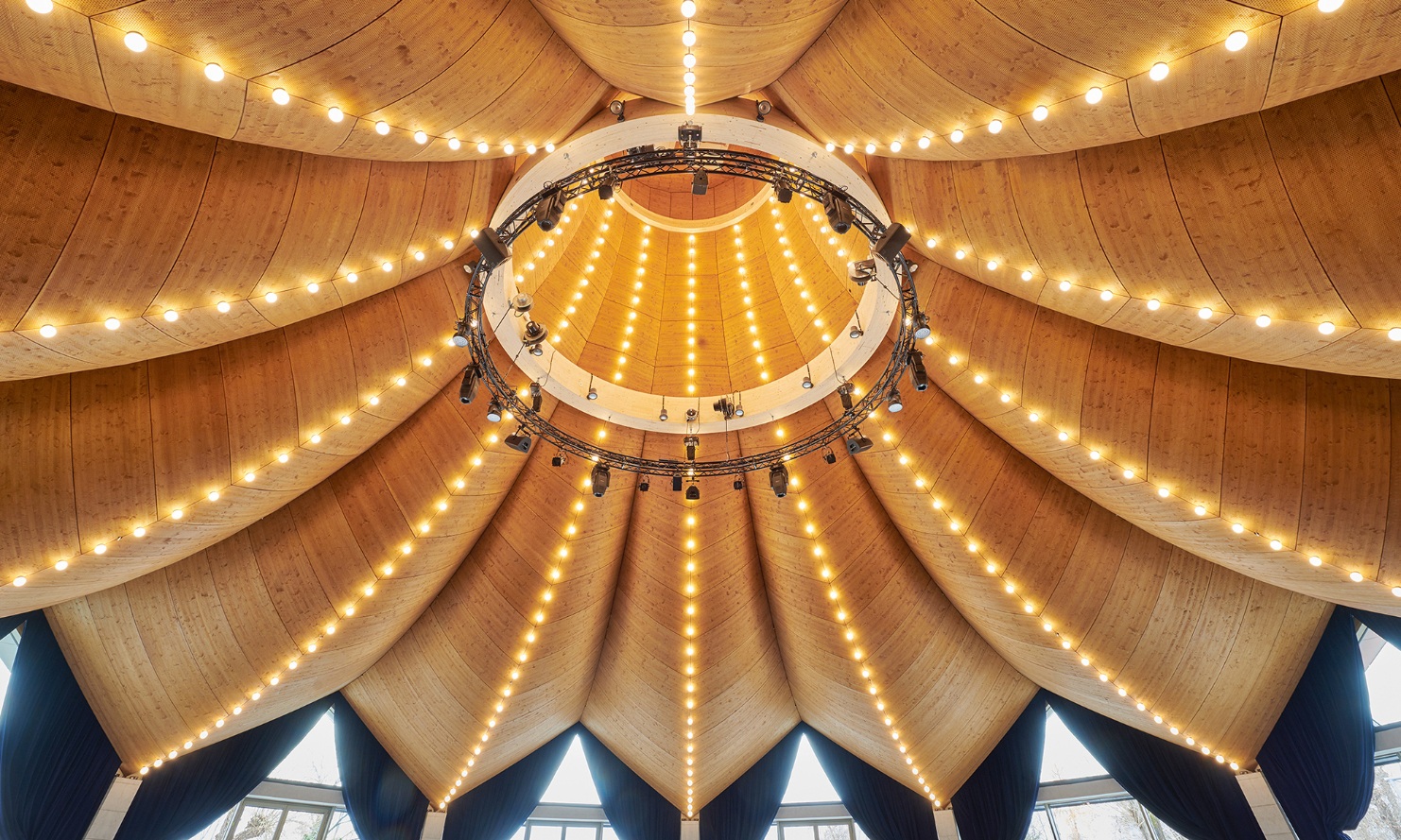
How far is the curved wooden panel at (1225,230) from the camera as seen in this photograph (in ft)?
14.6

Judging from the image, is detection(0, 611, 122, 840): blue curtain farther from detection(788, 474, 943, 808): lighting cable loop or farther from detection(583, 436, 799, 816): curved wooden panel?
detection(788, 474, 943, 808): lighting cable loop

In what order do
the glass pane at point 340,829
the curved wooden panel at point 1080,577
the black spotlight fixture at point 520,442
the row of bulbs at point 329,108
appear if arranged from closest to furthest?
the row of bulbs at point 329,108
the black spotlight fixture at point 520,442
the curved wooden panel at point 1080,577
the glass pane at point 340,829

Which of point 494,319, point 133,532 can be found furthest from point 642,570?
point 133,532

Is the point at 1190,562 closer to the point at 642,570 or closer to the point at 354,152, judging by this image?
the point at 642,570

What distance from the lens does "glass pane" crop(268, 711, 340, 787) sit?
40.4 ft

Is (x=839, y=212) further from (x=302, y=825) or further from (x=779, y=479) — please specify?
(x=302, y=825)

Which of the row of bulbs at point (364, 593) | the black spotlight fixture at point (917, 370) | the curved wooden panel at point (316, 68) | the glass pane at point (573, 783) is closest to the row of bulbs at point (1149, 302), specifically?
the black spotlight fixture at point (917, 370)

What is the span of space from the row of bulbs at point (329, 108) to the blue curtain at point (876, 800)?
1218cm

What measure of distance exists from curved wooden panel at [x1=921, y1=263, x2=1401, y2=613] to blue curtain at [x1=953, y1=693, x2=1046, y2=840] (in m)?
6.17

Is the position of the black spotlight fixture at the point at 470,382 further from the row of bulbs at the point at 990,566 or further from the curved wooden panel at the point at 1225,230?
the curved wooden panel at the point at 1225,230

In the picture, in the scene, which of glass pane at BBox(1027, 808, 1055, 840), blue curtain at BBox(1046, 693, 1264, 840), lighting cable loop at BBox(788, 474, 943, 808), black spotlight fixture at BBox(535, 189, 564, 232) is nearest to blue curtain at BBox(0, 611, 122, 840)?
black spotlight fixture at BBox(535, 189, 564, 232)

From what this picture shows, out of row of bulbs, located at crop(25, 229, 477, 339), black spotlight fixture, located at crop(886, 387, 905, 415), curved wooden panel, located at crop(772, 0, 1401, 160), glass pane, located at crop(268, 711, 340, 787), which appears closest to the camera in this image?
curved wooden panel, located at crop(772, 0, 1401, 160)

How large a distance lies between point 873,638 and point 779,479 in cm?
384

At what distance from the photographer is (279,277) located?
5.59m
